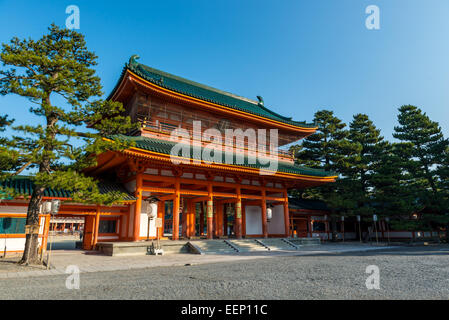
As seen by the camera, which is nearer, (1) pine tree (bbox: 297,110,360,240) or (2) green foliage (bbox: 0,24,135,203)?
(2) green foliage (bbox: 0,24,135,203)

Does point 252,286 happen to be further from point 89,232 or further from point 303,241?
point 303,241

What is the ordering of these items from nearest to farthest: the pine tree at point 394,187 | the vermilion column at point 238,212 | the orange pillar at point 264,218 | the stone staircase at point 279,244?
the stone staircase at point 279,244 → the vermilion column at point 238,212 → the orange pillar at point 264,218 → the pine tree at point 394,187

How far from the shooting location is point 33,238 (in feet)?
32.5

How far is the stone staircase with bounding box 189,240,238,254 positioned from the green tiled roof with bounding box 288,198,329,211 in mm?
10117

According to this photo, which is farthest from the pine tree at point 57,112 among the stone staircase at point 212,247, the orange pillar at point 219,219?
the orange pillar at point 219,219

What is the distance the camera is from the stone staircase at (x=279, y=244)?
16734 millimetres

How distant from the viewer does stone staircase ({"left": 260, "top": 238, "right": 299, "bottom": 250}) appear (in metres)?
16.7

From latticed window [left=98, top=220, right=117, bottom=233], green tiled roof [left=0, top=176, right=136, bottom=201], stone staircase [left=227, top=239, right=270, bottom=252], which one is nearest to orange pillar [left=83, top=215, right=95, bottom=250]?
latticed window [left=98, top=220, right=117, bottom=233]

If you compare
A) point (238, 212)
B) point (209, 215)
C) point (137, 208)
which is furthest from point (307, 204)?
point (137, 208)

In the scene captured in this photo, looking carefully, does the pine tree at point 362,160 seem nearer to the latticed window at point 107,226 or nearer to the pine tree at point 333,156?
the pine tree at point 333,156

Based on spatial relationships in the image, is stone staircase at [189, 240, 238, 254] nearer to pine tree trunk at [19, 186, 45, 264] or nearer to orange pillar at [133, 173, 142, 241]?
orange pillar at [133, 173, 142, 241]

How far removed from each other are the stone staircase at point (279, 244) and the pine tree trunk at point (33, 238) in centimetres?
1172
